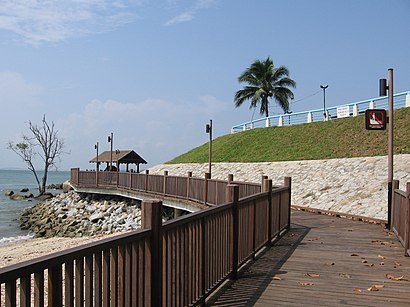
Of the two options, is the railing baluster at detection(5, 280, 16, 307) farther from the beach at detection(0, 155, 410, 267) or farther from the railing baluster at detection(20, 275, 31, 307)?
the beach at detection(0, 155, 410, 267)

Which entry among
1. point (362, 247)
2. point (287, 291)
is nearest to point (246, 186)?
point (362, 247)

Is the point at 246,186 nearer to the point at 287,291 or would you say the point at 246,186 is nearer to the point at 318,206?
the point at 318,206

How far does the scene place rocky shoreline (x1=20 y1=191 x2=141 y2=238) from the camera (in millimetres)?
24141

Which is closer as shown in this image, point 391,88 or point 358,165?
point 391,88

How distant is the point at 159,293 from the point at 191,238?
37.1 inches

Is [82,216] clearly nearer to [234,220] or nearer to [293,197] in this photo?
[293,197]

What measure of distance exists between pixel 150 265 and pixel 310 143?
32430 millimetres

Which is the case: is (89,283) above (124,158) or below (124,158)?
below

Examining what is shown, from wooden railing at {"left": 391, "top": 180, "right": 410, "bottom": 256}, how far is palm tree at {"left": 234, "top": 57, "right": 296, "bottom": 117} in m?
44.7

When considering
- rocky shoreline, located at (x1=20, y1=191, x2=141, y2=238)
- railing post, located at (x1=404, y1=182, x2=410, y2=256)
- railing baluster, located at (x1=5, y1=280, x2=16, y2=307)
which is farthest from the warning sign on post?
rocky shoreline, located at (x1=20, y1=191, x2=141, y2=238)

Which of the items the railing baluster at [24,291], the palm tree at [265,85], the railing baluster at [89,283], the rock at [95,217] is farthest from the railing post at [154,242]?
the palm tree at [265,85]

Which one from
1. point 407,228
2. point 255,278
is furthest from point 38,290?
point 407,228

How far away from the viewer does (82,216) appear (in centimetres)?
2780

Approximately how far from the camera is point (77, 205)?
31.2 m
